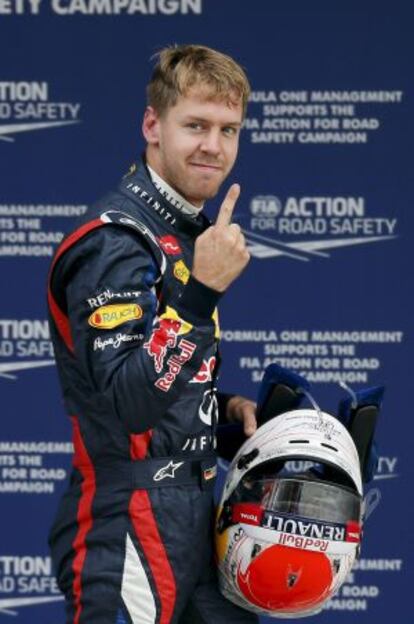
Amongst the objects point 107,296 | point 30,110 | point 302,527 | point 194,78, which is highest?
point 30,110

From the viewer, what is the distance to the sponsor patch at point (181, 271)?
294cm

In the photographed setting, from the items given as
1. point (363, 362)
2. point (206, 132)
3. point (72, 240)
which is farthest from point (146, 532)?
point (363, 362)

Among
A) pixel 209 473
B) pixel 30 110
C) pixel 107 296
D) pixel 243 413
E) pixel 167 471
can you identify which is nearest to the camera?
pixel 107 296

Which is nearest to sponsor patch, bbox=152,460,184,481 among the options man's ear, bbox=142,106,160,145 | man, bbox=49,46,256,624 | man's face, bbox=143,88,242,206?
man, bbox=49,46,256,624

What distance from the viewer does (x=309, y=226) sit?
185 inches

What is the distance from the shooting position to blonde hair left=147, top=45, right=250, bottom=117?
2967 millimetres

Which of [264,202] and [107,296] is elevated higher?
[264,202]

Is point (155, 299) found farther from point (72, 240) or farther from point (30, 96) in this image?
point (30, 96)

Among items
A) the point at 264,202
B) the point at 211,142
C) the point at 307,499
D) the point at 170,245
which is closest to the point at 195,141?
the point at 211,142

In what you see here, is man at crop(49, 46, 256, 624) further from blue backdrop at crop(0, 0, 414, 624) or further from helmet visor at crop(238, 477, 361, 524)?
blue backdrop at crop(0, 0, 414, 624)

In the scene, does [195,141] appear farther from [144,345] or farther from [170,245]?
[144,345]

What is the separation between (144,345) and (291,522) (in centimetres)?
55

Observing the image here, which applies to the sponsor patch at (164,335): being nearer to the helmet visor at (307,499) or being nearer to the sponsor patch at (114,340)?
the sponsor patch at (114,340)

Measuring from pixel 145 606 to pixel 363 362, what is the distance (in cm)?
197
